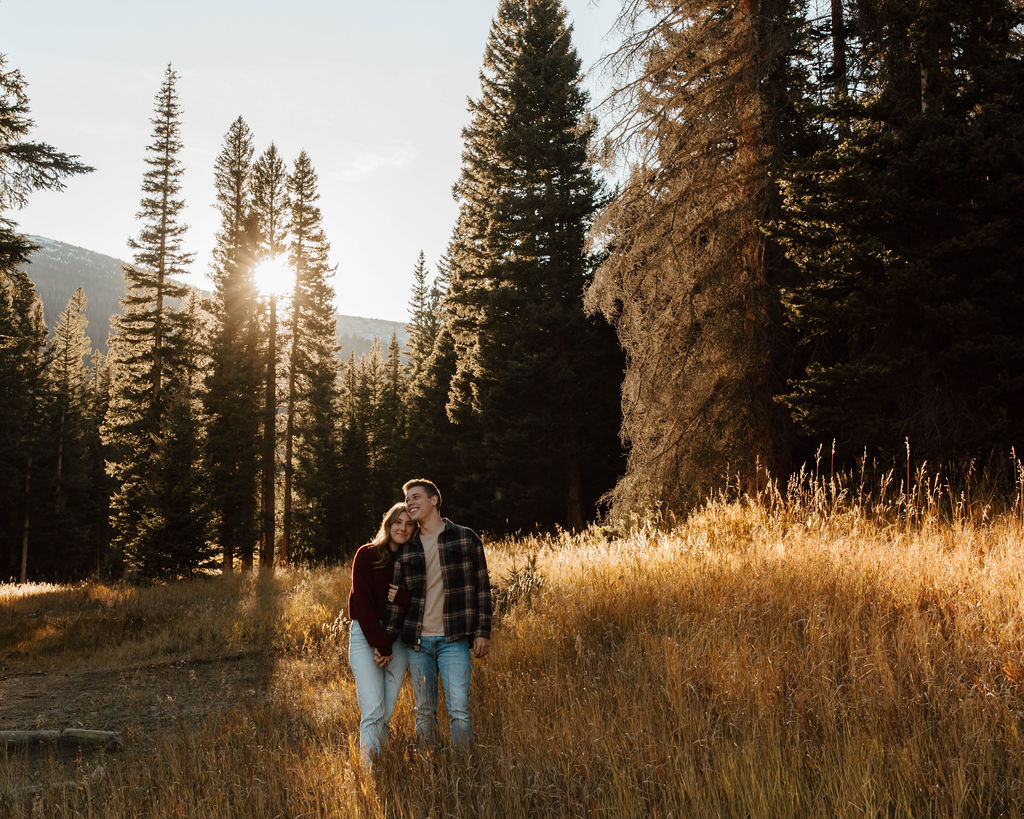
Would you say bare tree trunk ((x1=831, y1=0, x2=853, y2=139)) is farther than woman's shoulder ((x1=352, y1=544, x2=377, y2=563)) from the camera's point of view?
Yes

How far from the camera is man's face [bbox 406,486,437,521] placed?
15.1 feet

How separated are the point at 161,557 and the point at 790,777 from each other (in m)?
21.4

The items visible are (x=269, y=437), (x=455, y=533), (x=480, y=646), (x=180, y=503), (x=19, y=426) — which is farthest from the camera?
(x=19, y=426)

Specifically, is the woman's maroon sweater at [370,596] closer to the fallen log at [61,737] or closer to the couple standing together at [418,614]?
the couple standing together at [418,614]

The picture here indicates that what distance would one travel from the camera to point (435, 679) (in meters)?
4.64

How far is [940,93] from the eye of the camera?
844 cm

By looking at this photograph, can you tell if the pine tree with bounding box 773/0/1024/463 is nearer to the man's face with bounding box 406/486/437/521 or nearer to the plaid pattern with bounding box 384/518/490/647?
the plaid pattern with bounding box 384/518/490/647

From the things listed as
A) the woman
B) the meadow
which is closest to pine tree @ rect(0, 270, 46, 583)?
the meadow

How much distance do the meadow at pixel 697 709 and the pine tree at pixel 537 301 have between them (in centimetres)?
1389

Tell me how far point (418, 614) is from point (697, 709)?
6.25 feet

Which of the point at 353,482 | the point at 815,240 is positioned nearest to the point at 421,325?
the point at 353,482

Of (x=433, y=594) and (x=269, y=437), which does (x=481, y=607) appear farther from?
(x=269, y=437)

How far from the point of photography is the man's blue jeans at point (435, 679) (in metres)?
4.32

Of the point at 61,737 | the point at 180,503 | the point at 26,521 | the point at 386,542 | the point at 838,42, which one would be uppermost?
the point at 838,42
